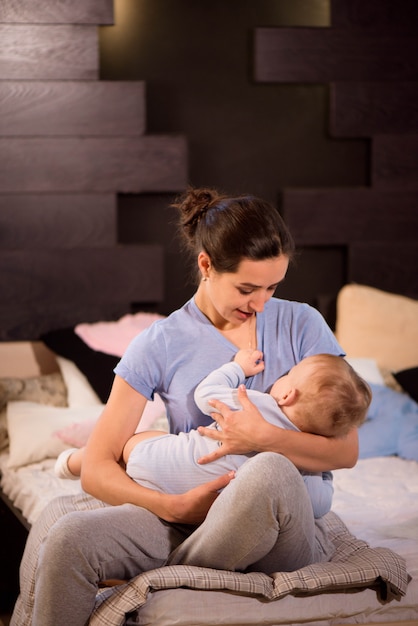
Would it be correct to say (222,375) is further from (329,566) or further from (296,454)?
(329,566)

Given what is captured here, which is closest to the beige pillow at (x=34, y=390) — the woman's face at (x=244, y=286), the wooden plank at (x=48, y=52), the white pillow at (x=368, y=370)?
the white pillow at (x=368, y=370)

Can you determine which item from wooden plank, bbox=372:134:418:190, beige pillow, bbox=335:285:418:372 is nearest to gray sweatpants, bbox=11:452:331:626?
beige pillow, bbox=335:285:418:372

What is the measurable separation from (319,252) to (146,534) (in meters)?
2.38

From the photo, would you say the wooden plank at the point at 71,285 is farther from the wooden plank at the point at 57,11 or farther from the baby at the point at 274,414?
the baby at the point at 274,414

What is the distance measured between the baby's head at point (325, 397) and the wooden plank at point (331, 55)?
7.23 feet

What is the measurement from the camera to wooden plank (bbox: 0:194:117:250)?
367cm

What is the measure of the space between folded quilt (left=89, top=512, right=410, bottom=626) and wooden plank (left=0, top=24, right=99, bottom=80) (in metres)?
2.45

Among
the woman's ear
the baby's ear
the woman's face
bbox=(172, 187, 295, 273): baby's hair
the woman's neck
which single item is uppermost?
bbox=(172, 187, 295, 273): baby's hair

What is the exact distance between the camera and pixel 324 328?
2.11 meters

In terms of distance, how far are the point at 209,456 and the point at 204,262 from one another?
1.56ft

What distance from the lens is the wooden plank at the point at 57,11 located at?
11.6 feet

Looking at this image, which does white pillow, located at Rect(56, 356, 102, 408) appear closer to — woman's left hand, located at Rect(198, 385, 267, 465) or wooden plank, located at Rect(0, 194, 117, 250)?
wooden plank, located at Rect(0, 194, 117, 250)

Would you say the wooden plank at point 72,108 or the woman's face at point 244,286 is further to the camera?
the wooden plank at point 72,108

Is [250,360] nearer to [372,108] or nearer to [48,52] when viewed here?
[48,52]
